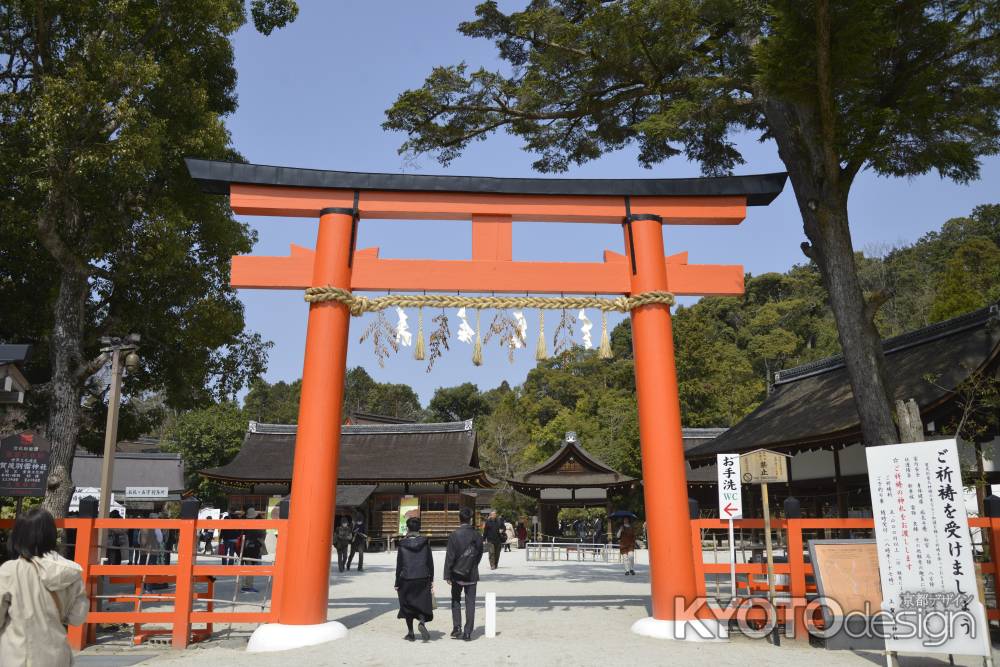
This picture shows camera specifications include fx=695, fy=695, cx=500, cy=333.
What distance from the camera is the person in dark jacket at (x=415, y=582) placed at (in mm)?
6711

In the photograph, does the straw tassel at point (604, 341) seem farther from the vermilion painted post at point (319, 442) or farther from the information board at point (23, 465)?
the information board at point (23, 465)

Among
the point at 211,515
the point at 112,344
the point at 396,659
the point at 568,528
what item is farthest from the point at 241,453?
the point at 396,659

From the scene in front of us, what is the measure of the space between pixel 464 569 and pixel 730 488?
2958 millimetres

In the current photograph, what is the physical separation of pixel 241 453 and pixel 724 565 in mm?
23488

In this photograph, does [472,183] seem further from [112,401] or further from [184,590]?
[112,401]

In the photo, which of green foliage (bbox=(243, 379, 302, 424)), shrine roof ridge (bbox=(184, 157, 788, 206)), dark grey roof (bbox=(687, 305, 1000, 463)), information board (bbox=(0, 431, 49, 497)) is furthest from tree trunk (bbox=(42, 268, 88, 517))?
green foliage (bbox=(243, 379, 302, 424))

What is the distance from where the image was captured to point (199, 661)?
602 centimetres

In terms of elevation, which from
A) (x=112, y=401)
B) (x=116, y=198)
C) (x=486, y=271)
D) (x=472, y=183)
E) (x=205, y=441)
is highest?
(x=116, y=198)

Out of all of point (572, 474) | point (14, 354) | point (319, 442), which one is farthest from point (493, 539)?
point (14, 354)

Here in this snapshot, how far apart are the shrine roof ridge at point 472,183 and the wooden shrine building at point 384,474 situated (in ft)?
55.9

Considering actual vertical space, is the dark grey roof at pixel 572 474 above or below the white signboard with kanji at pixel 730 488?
above

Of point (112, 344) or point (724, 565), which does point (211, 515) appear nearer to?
point (112, 344)

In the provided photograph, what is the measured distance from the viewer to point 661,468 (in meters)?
7.09

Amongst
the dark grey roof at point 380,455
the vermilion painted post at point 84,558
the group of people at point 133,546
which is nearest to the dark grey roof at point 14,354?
the vermilion painted post at point 84,558
